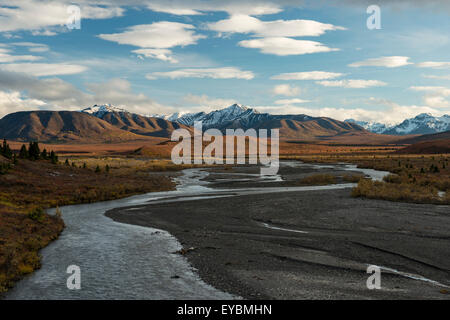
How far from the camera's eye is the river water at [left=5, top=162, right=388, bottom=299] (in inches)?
542

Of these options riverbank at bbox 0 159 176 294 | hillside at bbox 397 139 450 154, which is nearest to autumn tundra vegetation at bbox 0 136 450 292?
riverbank at bbox 0 159 176 294

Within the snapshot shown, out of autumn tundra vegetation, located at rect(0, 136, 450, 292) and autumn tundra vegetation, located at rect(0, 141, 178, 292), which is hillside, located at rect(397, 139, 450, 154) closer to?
autumn tundra vegetation, located at rect(0, 136, 450, 292)

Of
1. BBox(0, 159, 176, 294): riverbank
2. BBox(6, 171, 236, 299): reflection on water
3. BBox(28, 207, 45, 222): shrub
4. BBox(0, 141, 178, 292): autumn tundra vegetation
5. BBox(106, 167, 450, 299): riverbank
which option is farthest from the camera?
BBox(28, 207, 45, 222): shrub

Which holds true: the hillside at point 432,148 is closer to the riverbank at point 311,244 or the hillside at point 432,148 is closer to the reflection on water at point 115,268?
the riverbank at point 311,244

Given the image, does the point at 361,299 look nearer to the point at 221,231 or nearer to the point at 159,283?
the point at 159,283

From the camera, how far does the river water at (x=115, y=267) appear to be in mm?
13758

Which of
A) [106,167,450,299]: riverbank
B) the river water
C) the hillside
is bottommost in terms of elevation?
the river water

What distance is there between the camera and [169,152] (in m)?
180

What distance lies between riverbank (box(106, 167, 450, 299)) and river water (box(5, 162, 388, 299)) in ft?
3.43

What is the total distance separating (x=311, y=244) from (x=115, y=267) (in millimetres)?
10745

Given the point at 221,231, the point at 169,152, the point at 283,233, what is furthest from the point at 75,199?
the point at 169,152

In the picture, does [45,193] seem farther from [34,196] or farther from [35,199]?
[35,199]

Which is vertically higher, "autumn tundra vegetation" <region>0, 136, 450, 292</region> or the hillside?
the hillside
